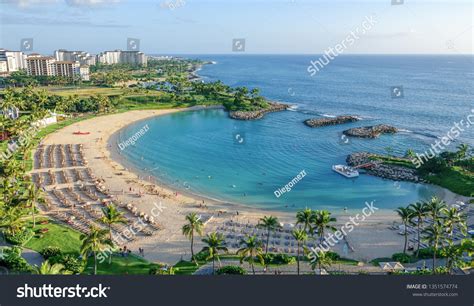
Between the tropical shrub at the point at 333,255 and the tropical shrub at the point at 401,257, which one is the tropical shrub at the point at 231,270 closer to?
the tropical shrub at the point at 333,255

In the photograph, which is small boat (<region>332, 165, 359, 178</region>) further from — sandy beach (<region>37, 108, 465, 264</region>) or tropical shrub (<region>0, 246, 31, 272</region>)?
tropical shrub (<region>0, 246, 31, 272</region>)

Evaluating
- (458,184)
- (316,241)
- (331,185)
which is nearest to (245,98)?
(331,185)

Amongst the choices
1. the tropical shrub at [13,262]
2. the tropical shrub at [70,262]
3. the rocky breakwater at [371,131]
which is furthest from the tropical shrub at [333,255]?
the rocky breakwater at [371,131]

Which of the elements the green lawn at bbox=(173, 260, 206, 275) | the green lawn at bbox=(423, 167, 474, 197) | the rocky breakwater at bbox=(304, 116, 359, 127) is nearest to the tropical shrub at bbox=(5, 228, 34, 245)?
the green lawn at bbox=(173, 260, 206, 275)

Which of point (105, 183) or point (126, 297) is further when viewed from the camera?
point (105, 183)

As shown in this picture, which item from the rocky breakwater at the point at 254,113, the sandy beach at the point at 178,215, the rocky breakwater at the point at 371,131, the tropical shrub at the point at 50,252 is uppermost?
the rocky breakwater at the point at 254,113

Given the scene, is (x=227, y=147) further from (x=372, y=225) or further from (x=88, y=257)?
(x=88, y=257)
